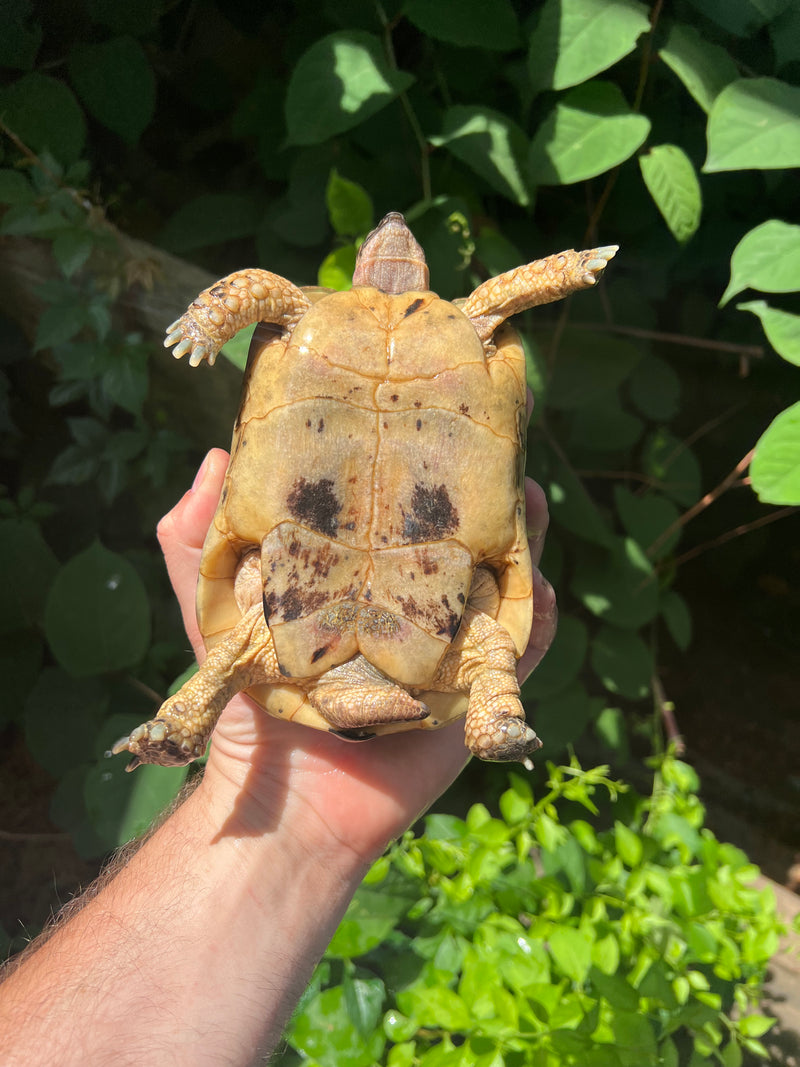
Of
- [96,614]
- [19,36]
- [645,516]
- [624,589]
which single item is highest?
[19,36]

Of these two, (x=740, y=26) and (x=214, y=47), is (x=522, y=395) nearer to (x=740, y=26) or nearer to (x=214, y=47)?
(x=740, y=26)

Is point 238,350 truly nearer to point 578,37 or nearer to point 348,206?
point 348,206

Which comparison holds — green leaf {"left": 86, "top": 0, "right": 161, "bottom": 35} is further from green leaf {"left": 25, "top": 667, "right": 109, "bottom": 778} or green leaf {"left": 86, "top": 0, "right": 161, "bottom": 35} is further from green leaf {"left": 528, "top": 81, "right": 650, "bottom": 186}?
green leaf {"left": 25, "top": 667, "right": 109, "bottom": 778}

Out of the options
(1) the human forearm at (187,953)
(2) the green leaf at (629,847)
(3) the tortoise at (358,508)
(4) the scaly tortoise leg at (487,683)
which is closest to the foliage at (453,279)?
(2) the green leaf at (629,847)

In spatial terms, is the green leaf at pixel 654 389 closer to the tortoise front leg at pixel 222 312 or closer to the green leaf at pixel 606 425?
the green leaf at pixel 606 425

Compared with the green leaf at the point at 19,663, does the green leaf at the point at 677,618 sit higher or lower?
lower

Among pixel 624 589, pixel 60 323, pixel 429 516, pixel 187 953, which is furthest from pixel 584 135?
pixel 187 953

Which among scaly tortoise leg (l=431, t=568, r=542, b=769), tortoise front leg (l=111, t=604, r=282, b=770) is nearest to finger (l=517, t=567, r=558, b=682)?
scaly tortoise leg (l=431, t=568, r=542, b=769)
